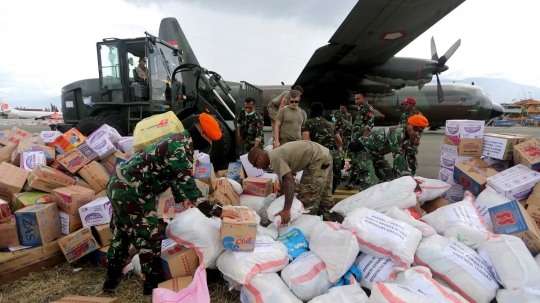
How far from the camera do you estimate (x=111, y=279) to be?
207 centimetres

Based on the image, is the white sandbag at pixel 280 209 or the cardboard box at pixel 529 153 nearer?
the white sandbag at pixel 280 209

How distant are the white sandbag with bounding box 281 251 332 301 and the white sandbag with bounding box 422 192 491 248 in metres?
0.99

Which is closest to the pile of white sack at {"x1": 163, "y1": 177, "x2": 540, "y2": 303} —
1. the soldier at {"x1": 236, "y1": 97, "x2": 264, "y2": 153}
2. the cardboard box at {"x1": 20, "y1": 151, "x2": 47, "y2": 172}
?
the cardboard box at {"x1": 20, "y1": 151, "x2": 47, "y2": 172}

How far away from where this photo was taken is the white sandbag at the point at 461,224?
1.97 metres

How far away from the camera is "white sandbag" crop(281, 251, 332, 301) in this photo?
1.71 meters

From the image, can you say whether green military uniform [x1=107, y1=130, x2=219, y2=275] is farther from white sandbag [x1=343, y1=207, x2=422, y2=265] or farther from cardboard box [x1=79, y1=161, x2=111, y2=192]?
cardboard box [x1=79, y1=161, x2=111, y2=192]

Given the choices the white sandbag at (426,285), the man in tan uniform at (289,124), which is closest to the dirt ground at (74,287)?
the white sandbag at (426,285)

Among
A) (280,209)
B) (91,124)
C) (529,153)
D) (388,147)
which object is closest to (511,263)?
(280,209)

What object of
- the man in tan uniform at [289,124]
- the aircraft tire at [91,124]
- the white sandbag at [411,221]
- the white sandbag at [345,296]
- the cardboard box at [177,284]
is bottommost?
the cardboard box at [177,284]

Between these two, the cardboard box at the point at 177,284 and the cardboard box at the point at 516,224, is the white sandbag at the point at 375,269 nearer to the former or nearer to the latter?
the cardboard box at the point at 516,224

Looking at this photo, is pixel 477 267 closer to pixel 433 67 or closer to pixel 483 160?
pixel 483 160

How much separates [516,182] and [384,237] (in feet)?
6.03

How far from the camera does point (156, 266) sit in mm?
2027

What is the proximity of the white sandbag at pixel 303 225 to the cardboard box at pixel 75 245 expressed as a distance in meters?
1.72
